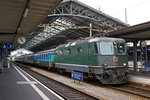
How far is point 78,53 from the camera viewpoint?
13.0m

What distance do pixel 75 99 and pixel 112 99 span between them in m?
1.71

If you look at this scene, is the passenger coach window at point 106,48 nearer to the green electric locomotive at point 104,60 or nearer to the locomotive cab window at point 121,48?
the green electric locomotive at point 104,60

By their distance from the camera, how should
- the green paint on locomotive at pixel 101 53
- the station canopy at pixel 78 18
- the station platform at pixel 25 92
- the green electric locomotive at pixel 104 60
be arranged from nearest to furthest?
the station platform at pixel 25 92, the green electric locomotive at pixel 104 60, the green paint on locomotive at pixel 101 53, the station canopy at pixel 78 18

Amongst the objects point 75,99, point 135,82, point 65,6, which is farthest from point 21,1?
point 65,6

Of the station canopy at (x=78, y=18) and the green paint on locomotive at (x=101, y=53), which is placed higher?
the station canopy at (x=78, y=18)

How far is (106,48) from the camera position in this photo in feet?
36.4

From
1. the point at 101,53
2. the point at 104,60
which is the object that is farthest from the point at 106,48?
the point at 104,60

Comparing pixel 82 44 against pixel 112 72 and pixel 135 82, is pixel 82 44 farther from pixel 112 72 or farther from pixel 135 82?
pixel 135 82

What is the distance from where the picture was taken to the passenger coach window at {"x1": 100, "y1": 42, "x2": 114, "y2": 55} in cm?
1096

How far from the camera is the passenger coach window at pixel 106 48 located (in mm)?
10962

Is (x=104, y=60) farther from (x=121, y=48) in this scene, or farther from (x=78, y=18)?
(x=78, y=18)

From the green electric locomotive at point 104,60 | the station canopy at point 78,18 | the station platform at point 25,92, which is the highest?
the station canopy at point 78,18

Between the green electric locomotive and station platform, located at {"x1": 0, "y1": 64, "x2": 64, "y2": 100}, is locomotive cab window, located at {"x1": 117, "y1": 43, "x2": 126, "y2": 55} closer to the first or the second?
the green electric locomotive

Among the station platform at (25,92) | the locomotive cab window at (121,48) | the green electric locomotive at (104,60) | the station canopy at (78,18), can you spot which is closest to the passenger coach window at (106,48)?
the green electric locomotive at (104,60)
